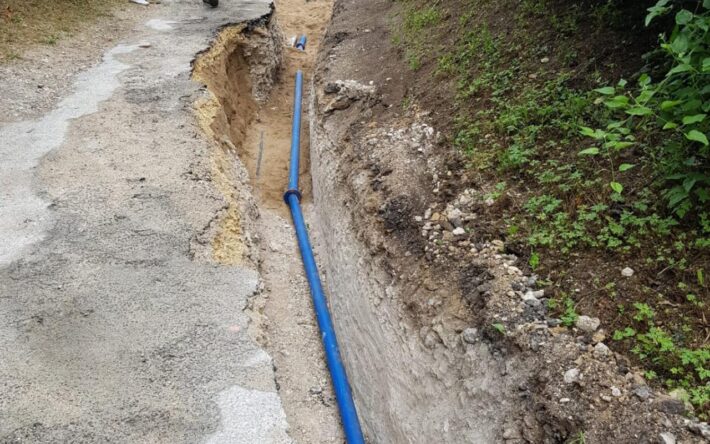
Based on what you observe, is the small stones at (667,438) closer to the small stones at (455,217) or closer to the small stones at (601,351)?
the small stones at (601,351)

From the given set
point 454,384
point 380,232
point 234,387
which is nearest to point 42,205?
point 234,387

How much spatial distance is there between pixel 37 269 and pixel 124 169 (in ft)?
4.81

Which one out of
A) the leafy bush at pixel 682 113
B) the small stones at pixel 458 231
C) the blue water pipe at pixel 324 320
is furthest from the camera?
the blue water pipe at pixel 324 320

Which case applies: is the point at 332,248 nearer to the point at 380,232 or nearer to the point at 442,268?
the point at 380,232

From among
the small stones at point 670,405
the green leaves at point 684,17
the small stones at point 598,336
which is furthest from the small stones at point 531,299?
the green leaves at point 684,17

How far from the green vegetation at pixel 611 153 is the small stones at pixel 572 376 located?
29cm

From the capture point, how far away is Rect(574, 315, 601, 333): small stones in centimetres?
258

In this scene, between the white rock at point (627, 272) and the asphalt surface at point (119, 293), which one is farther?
the asphalt surface at point (119, 293)

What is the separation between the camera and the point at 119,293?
11.6ft

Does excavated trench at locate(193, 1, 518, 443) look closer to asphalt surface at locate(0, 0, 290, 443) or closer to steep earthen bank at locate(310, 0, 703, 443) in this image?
steep earthen bank at locate(310, 0, 703, 443)

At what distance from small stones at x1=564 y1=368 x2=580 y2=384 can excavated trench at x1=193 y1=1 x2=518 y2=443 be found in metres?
0.28

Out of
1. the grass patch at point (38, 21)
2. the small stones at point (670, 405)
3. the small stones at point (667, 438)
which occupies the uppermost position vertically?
the small stones at point (670, 405)

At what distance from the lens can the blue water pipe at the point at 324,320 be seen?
148 inches

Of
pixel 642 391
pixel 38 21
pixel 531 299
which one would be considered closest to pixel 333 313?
pixel 531 299
